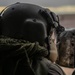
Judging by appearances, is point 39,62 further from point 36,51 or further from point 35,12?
point 35,12

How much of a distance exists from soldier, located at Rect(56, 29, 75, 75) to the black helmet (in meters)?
0.56

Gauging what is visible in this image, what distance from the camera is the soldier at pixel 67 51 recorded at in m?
1.43

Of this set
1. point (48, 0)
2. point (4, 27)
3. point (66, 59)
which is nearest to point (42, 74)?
point (4, 27)

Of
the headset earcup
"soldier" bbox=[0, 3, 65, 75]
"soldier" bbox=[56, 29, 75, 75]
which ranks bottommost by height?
"soldier" bbox=[56, 29, 75, 75]

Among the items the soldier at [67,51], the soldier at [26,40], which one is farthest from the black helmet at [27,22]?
the soldier at [67,51]

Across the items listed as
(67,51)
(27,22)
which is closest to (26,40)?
(27,22)

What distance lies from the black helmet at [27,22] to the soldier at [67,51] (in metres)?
0.56

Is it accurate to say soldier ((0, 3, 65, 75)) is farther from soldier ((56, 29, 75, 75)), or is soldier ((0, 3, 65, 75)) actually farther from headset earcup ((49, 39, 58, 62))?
soldier ((56, 29, 75, 75))

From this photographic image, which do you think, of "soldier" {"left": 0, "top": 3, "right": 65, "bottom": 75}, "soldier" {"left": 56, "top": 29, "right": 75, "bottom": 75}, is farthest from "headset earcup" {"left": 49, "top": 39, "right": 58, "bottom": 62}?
"soldier" {"left": 56, "top": 29, "right": 75, "bottom": 75}

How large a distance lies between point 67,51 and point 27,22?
2.25 feet

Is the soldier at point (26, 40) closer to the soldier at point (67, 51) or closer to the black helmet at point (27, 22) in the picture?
the black helmet at point (27, 22)

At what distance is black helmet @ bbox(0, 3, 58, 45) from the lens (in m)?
0.82

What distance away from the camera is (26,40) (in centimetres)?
82

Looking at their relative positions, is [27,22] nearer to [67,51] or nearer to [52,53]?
[52,53]
